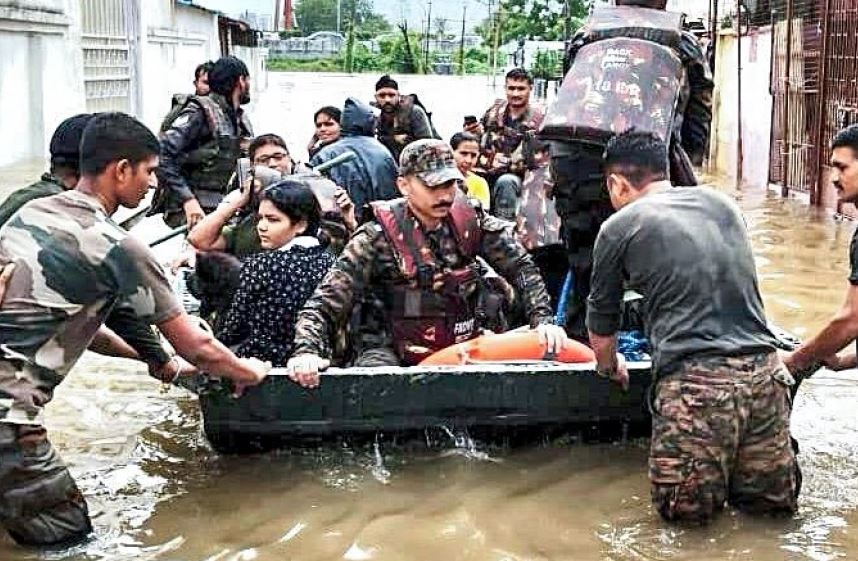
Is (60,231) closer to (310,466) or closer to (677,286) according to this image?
(310,466)

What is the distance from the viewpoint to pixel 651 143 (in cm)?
441

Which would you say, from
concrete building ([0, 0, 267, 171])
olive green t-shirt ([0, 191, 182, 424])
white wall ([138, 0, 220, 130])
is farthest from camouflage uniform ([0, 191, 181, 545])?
white wall ([138, 0, 220, 130])

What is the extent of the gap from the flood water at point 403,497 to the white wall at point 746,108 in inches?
430

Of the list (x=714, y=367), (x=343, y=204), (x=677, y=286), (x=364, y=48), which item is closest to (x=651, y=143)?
(x=677, y=286)

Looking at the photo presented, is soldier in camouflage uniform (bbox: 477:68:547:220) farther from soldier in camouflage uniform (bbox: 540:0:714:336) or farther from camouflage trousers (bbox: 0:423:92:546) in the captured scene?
camouflage trousers (bbox: 0:423:92:546)

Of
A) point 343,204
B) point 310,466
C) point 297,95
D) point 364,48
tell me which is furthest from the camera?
point 364,48

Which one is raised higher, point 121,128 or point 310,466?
point 121,128

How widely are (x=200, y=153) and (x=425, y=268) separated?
291 cm

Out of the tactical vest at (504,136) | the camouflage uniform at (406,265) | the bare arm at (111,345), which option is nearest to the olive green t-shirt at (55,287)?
the bare arm at (111,345)

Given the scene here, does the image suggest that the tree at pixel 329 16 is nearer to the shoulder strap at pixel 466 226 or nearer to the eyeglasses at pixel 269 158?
the eyeglasses at pixel 269 158

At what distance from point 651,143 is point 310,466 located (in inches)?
75.7

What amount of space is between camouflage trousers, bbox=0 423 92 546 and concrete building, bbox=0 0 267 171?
12881mm

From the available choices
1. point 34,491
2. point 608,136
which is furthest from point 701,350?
point 34,491

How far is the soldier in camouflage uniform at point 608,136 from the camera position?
18.4 ft
